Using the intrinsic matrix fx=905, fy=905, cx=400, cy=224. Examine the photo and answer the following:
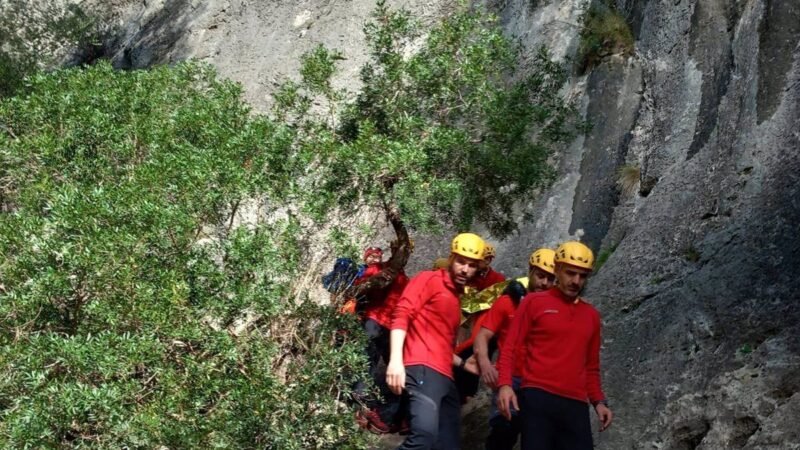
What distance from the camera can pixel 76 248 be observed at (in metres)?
7.01

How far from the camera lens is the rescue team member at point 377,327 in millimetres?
7182

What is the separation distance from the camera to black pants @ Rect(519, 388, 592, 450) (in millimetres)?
5840

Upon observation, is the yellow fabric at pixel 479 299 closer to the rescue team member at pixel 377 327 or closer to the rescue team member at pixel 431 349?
the rescue team member at pixel 377 327

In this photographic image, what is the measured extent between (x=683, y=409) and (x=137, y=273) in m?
4.22

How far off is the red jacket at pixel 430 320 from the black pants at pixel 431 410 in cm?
8

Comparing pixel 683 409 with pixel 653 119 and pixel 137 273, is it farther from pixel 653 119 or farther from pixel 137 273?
pixel 653 119

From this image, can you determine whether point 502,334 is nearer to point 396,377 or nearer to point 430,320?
point 430,320

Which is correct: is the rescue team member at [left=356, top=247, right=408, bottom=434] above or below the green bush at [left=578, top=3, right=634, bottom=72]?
below

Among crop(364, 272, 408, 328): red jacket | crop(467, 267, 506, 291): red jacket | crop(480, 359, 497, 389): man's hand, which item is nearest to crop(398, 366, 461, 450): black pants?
crop(480, 359, 497, 389): man's hand

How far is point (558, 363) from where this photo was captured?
5.93 m

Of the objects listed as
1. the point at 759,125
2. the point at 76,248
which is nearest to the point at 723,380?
the point at 759,125

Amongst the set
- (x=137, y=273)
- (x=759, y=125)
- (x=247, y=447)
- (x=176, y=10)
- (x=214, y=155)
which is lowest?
(x=247, y=447)

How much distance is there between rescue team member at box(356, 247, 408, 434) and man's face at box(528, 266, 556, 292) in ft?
Result: 4.54

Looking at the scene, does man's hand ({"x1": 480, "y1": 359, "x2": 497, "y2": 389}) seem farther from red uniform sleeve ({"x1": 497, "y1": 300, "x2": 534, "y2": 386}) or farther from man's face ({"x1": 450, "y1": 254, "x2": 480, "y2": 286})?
man's face ({"x1": 450, "y1": 254, "x2": 480, "y2": 286})
